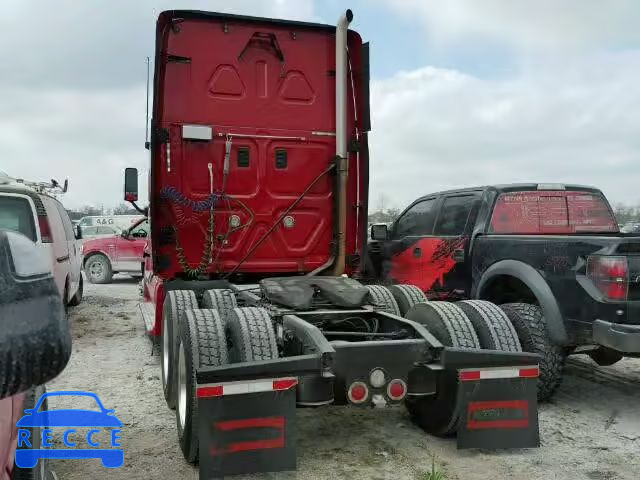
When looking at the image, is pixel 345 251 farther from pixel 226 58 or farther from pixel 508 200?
pixel 226 58

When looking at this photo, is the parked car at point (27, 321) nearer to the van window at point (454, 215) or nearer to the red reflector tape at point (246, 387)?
the red reflector tape at point (246, 387)

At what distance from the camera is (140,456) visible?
3.59m

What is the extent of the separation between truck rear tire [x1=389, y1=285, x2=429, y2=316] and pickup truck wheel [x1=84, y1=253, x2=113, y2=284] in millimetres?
10804

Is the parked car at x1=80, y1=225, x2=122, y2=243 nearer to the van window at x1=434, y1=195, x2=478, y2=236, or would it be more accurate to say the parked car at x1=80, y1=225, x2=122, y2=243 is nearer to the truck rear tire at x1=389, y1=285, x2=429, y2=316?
the van window at x1=434, y1=195, x2=478, y2=236

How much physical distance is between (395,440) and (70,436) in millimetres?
2196

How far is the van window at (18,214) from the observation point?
632 centimetres

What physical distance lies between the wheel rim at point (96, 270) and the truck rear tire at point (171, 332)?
10001mm

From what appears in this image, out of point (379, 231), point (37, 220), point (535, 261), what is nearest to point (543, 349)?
point (535, 261)

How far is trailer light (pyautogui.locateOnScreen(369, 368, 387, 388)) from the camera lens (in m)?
3.26

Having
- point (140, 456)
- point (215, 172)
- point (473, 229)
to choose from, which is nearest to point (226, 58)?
point (215, 172)

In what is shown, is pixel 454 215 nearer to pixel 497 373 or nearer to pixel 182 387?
pixel 497 373

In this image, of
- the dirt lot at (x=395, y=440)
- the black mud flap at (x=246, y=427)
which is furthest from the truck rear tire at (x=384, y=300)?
the black mud flap at (x=246, y=427)

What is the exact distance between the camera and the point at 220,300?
4.69 metres

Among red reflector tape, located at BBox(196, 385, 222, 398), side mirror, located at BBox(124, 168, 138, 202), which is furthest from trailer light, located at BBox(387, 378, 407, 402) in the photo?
side mirror, located at BBox(124, 168, 138, 202)
